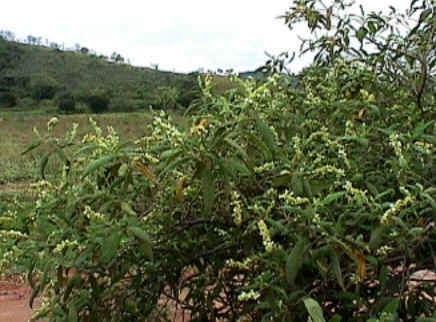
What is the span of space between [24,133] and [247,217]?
2297cm

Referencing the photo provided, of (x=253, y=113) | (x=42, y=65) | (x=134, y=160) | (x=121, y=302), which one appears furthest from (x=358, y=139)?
(x=42, y=65)

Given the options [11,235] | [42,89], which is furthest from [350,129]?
[42,89]

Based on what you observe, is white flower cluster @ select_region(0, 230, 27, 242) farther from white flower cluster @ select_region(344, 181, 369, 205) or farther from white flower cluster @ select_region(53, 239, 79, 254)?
white flower cluster @ select_region(344, 181, 369, 205)

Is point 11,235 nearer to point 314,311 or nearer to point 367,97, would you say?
point 314,311

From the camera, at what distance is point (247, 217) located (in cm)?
164

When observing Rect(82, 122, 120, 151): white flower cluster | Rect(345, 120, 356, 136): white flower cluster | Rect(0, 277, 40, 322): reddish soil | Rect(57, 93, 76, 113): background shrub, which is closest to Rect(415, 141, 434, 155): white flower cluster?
Rect(345, 120, 356, 136): white flower cluster

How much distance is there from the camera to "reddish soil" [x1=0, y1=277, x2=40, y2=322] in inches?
163

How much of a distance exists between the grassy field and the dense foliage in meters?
8.82

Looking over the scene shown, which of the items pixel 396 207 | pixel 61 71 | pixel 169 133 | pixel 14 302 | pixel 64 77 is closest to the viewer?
pixel 396 207

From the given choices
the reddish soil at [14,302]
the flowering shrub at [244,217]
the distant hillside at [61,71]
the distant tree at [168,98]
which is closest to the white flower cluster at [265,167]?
the flowering shrub at [244,217]

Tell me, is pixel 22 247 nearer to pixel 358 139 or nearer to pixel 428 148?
pixel 358 139

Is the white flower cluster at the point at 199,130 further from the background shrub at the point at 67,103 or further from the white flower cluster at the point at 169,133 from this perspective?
the background shrub at the point at 67,103

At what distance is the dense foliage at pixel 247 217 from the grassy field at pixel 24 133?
8822 millimetres

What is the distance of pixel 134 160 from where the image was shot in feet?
4.97
